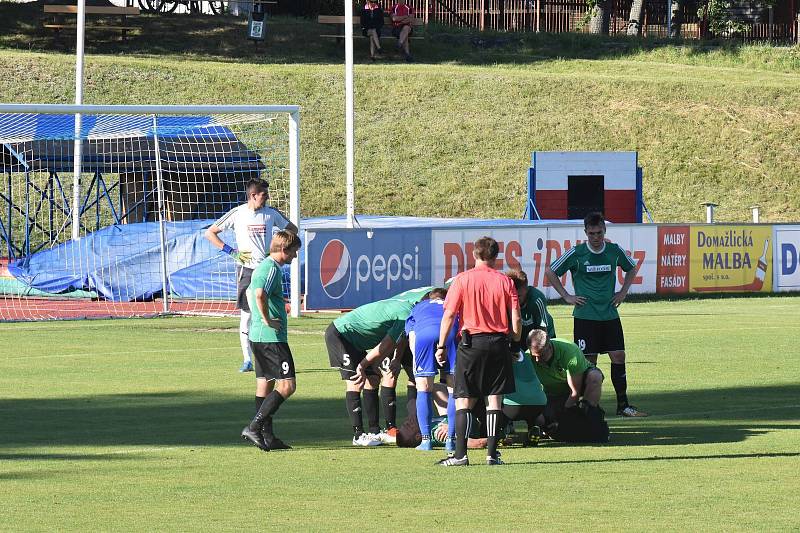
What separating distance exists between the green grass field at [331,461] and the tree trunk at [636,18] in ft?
147

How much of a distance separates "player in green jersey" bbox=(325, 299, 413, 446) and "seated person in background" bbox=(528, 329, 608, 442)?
116 cm

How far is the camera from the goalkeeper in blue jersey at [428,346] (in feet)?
36.0

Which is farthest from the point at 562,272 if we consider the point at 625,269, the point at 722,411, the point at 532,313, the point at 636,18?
the point at 636,18

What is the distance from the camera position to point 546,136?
4853cm

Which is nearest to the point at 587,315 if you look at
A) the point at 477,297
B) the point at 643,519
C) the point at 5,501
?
the point at 477,297

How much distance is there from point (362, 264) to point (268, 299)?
14.5m

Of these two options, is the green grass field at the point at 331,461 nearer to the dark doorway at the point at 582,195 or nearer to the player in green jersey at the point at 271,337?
the player in green jersey at the point at 271,337

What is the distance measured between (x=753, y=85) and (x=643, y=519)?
45.9 meters

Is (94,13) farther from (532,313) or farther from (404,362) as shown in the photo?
(532,313)

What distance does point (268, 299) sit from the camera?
1125 cm

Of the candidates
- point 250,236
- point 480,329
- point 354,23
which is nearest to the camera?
point 480,329

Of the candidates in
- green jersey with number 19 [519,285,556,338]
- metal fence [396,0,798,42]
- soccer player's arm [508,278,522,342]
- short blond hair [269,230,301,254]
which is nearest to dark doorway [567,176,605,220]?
green jersey with number 19 [519,285,556,338]

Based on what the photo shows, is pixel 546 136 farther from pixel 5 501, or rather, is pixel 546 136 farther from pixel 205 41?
pixel 5 501

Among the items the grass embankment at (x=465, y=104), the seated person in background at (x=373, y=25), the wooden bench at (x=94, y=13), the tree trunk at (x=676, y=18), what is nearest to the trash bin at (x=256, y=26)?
the grass embankment at (x=465, y=104)
